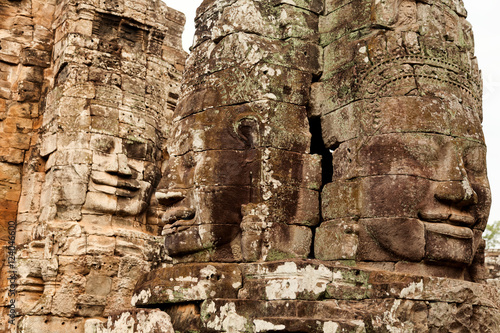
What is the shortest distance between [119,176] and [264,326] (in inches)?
239

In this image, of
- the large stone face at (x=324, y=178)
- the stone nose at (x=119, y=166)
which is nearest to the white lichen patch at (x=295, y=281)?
the large stone face at (x=324, y=178)

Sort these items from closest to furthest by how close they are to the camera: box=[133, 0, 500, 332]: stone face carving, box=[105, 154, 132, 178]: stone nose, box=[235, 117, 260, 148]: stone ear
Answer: box=[133, 0, 500, 332]: stone face carving → box=[235, 117, 260, 148]: stone ear → box=[105, 154, 132, 178]: stone nose

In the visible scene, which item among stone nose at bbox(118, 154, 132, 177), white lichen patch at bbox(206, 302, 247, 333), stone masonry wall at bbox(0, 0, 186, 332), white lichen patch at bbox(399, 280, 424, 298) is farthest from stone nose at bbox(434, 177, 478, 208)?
stone nose at bbox(118, 154, 132, 177)

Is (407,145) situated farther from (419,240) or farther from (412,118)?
(419,240)

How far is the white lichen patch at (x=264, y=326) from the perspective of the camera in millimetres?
4723

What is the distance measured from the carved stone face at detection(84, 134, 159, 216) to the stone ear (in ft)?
15.6

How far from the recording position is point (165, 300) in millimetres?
5574

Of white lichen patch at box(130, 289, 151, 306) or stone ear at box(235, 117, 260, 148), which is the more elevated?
stone ear at box(235, 117, 260, 148)

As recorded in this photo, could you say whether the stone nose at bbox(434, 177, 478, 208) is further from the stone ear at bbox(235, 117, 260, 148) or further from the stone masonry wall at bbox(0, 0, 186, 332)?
the stone masonry wall at bbox(0, 0, 186, 332)

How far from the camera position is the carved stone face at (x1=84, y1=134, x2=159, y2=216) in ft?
33.0

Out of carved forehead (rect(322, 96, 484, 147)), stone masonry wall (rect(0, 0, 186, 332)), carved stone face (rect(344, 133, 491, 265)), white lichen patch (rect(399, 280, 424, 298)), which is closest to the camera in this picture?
white lichen patch (rect(399, 280, 424, 298))

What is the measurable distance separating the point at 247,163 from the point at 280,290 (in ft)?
4.13

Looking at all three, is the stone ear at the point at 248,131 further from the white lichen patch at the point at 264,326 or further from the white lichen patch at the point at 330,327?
the white lichen patch at the point at 330,327

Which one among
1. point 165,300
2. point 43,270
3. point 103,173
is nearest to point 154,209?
point 103,173
